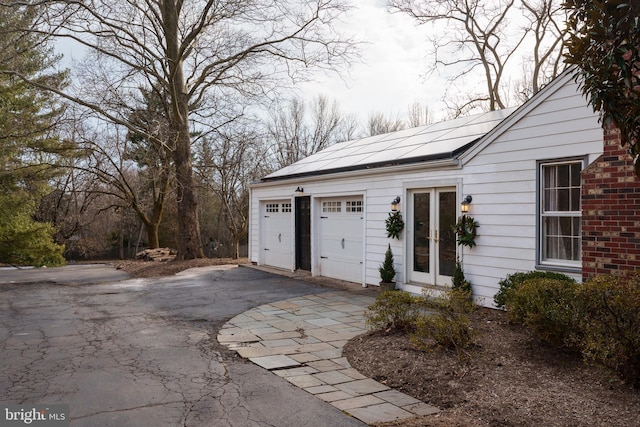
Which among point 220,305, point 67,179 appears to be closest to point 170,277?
point 220,305

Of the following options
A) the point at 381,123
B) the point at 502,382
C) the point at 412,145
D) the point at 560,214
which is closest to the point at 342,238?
the point at 412,145

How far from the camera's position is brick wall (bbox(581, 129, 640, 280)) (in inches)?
231

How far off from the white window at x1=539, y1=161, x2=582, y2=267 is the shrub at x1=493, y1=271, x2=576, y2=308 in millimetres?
316

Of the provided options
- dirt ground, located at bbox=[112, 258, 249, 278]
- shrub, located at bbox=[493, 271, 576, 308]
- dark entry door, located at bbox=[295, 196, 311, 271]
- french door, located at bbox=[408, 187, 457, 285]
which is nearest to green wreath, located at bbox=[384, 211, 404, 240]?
french door, located at bbox=[408, 187, 457, 285]

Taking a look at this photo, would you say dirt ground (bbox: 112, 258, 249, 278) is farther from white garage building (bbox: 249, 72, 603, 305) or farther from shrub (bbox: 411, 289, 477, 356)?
shrub (bbox: 411, 289, 477, 356)

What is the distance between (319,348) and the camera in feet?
20.0

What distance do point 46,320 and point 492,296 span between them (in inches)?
280

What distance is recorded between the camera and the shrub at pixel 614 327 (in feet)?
13.6

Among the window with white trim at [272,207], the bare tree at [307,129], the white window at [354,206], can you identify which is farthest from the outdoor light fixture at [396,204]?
the bare tree at [307,129]

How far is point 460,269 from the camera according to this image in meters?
8.58

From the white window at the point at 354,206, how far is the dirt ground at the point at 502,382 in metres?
5.52

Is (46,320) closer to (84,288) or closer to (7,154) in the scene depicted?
(84,288)

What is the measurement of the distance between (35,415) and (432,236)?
23.2 ft

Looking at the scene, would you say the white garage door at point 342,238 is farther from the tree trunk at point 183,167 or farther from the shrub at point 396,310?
the tree trunk at point 183,167
